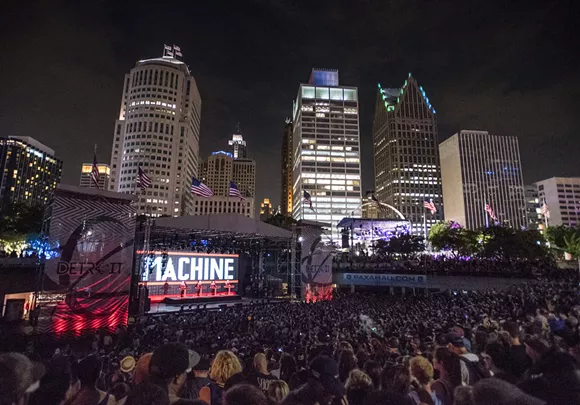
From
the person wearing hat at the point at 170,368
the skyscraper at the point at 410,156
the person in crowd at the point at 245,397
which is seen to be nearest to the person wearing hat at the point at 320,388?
the person in crowd at the point at 245,397

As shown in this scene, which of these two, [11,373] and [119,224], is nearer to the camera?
[11,373]

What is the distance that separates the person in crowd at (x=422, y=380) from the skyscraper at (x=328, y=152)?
113 m

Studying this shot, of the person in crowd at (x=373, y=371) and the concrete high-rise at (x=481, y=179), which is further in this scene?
the concrete high-rise at (x=481, y=179)

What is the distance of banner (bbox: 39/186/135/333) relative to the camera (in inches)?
694

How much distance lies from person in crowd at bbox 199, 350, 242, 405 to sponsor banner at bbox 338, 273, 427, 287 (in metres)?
34.4

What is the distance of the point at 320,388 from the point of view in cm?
307

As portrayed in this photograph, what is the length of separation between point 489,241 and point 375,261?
16590 millimetres

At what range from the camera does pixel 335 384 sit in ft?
11.9

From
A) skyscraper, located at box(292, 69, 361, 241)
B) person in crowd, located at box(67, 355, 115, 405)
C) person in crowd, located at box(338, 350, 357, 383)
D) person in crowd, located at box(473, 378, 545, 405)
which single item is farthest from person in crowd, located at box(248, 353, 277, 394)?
skyscraper, located at box(292, 69, 361, 241)

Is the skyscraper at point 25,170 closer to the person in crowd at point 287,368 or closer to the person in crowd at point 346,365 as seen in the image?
the person in crowd at point 287,368

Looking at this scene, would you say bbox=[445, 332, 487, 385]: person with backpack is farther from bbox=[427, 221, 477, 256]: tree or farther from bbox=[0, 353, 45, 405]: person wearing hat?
bbox=[427, 221, 477, 256]: tree

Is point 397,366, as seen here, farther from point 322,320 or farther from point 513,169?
point 513,169

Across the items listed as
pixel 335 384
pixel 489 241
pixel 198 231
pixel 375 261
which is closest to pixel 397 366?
pixel 335 384

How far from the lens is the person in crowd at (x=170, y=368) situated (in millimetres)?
3113
